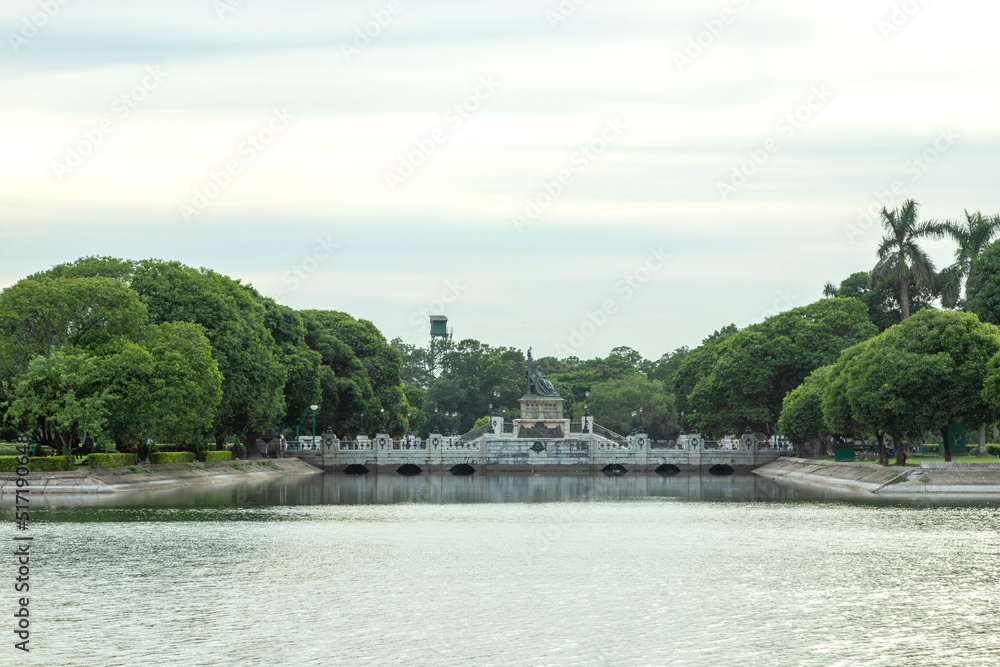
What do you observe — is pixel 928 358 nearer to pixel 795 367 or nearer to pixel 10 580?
pixel 795 367

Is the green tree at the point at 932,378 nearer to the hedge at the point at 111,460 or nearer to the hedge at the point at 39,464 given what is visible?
the hedge at the point at 111,460

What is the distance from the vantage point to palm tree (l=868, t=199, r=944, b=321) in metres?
99.4

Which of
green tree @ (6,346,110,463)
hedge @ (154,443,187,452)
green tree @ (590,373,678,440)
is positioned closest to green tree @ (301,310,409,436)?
hedge @ (154,443,187,452)

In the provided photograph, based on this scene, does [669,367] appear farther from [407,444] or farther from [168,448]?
[168,448]

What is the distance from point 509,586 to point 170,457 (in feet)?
173

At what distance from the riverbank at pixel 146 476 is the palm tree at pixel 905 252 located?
5239 cm

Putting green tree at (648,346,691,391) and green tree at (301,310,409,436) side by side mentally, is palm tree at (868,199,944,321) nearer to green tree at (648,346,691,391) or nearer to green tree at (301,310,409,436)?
green tree at (301,310,409,436)

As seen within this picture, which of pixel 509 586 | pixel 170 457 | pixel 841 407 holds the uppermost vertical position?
pixel 841 407

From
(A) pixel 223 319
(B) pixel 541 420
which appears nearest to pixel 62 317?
(A) pixel 223 319

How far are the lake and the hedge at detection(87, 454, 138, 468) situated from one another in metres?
9.54

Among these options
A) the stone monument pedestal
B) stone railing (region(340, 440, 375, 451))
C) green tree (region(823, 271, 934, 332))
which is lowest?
stone railing (region(340, 440, 375, 451))

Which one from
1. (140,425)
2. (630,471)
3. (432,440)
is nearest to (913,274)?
(630,471)

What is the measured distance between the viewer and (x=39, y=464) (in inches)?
2544

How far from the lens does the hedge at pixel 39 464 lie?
64.2 meters
